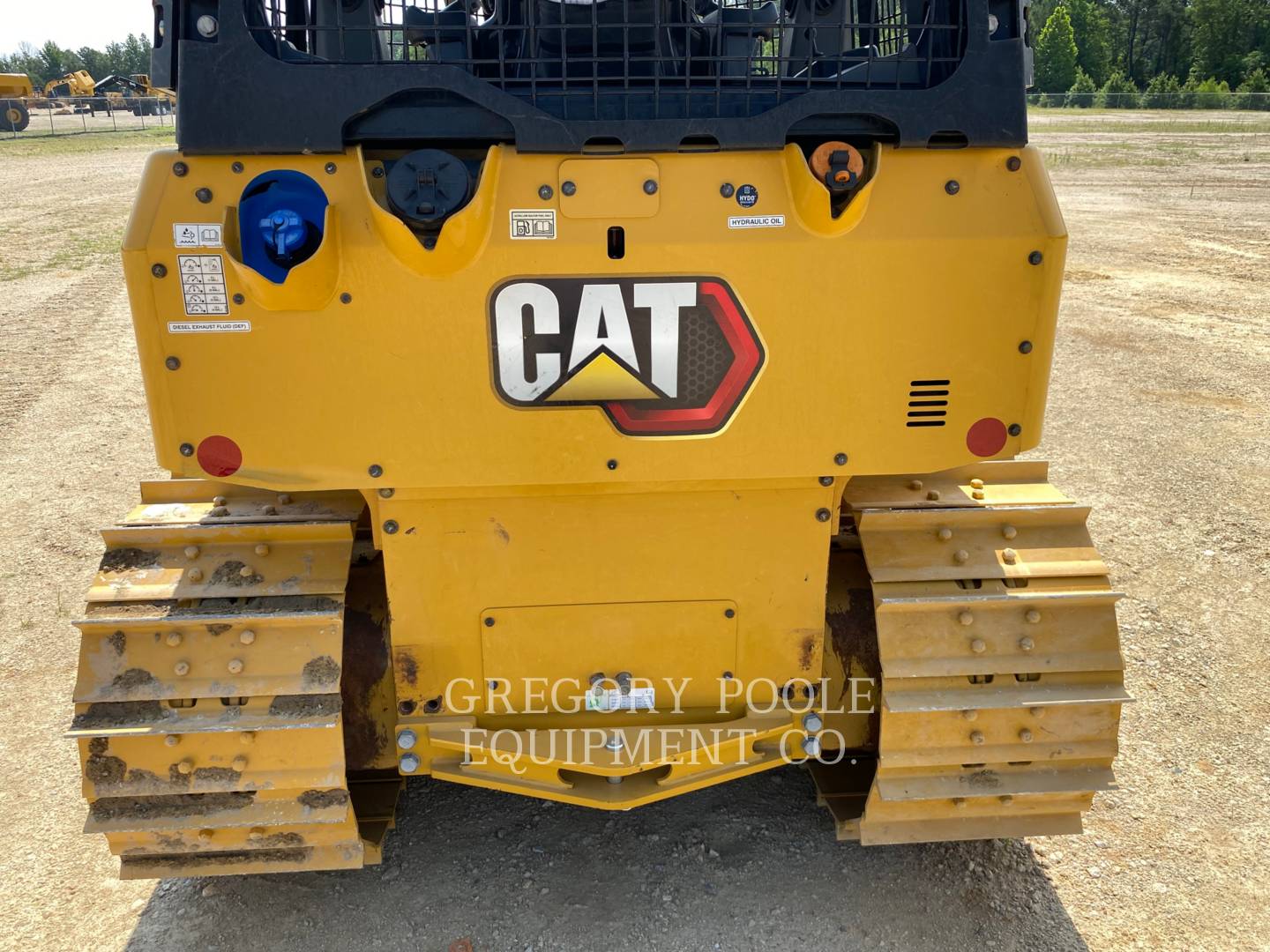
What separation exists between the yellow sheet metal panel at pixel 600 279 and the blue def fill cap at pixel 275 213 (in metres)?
0.04

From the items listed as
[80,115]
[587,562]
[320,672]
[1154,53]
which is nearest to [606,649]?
[587,562]

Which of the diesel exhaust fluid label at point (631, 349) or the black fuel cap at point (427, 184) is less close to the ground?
the black fuel cap at point (427, 184)

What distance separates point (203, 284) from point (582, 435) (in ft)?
3.50

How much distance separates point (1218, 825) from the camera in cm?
385

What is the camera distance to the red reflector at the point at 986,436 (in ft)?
9.59

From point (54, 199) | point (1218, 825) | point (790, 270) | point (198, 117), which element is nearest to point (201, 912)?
point (198, 117)

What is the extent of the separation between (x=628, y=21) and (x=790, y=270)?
833mm

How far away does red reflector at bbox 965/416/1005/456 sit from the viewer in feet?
9.59

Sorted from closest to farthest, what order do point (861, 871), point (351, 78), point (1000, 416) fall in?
1. point (351, 78)
2. point (1000, 416)
3. point (861, 871)

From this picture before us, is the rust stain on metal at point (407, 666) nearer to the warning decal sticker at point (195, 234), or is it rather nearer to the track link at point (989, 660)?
the warning decal sticker at point (195, 234)

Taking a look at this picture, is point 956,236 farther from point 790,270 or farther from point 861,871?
point 861,871

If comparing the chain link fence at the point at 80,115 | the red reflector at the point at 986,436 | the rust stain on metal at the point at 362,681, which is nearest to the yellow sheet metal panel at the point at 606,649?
the rust stain on metal at the point at 362,681

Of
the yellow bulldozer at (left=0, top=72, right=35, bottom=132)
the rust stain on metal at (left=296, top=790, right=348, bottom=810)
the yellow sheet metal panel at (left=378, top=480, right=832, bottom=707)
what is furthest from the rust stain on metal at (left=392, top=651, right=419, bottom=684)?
the yellow bulldozer at (left=0, top=72, right=35, bottom=132)

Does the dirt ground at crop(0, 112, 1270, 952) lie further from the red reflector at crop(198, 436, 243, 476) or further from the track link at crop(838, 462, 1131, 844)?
the red reflector at crop(198, 436, 243, 476)
